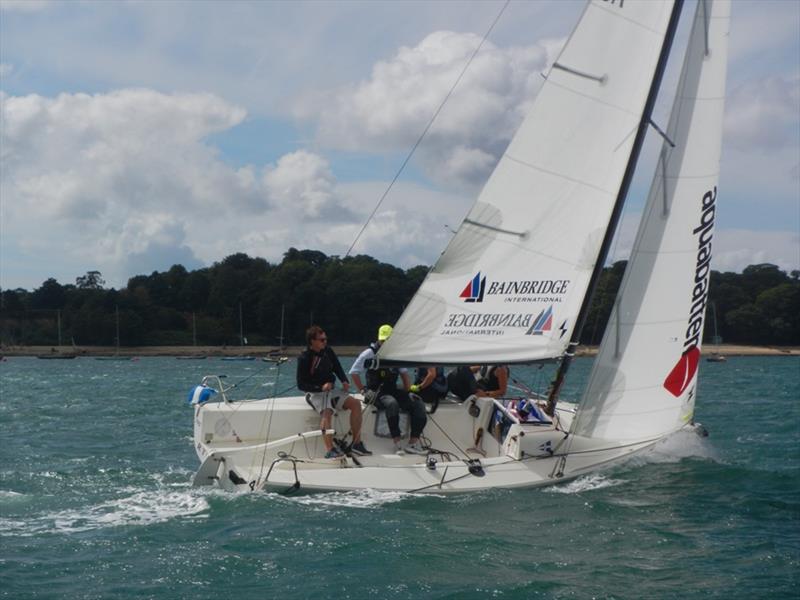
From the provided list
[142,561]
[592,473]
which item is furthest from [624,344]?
[142,561]

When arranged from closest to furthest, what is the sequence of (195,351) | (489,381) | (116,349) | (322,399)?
(322,399), (489,381), (195,351), (116,349)

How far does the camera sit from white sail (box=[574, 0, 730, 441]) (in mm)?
10344

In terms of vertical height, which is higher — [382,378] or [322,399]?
[382,378]

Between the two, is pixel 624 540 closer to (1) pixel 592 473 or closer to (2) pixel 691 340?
(1) pixel 592 473

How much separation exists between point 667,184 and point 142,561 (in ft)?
21.1

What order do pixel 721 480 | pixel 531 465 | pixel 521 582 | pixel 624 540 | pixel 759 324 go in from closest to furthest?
pixel 521 582
pixel 624 540
pixel 531 465
pixel 721 480
pixel 759 324

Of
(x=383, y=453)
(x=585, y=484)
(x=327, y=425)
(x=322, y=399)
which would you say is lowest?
(x=585, y=484)

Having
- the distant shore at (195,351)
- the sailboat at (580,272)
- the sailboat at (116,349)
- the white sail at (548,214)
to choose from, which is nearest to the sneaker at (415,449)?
the sailboat at (580,272)

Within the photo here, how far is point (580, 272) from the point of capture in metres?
10.1

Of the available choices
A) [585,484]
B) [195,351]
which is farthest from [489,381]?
[195,351]

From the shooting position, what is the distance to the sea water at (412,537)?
7.00 meters

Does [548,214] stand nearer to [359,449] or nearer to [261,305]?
[359,449]

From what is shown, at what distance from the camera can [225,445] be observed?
418 inches

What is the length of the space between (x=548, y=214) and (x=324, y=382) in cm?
289
